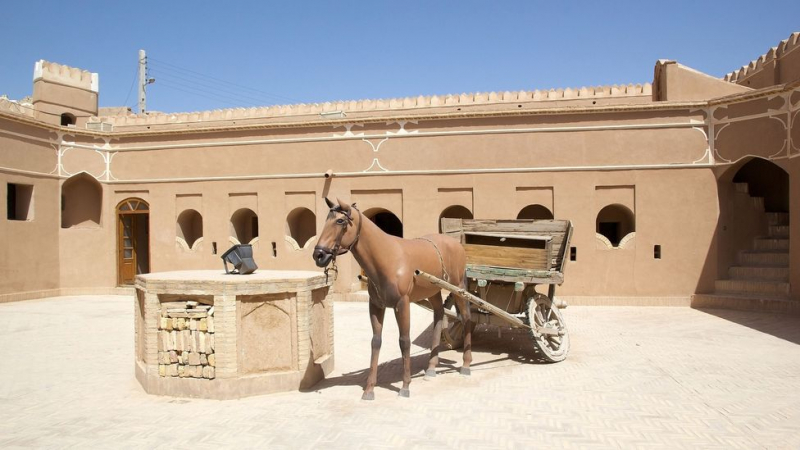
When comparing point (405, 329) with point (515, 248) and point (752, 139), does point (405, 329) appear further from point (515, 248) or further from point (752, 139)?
Result: point (752, 139)

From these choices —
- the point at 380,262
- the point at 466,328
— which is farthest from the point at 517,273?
the point at 380,262

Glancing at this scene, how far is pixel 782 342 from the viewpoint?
9.23 meters

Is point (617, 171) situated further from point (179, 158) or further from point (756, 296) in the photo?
point (179, 158)

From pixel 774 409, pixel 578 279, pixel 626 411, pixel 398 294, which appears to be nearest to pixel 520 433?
pixel 626 411

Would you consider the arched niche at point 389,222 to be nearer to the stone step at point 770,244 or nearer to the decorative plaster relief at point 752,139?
the decorative plaster relief at point 752,139

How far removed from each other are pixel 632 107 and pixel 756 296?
218 inches

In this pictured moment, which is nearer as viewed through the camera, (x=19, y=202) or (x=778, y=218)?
(x=778, y=218)

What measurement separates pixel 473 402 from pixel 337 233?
253 cm

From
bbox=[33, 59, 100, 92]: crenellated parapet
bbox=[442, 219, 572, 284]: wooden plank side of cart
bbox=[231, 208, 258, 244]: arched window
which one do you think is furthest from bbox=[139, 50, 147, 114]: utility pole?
bbox=[442, 219, 572, 284]: wooden plank side of cart

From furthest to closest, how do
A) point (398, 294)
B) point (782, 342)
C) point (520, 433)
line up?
point (782, 342) < point (398, 294) < point (520, 433)

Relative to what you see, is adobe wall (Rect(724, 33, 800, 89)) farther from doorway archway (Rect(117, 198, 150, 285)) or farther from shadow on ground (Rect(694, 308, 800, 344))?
doorway archway (Rect(117, 198, 150, 285))

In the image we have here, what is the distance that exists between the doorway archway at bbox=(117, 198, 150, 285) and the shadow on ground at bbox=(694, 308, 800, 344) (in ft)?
55.9

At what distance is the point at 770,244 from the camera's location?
46.3 ft

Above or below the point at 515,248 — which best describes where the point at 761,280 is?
below
